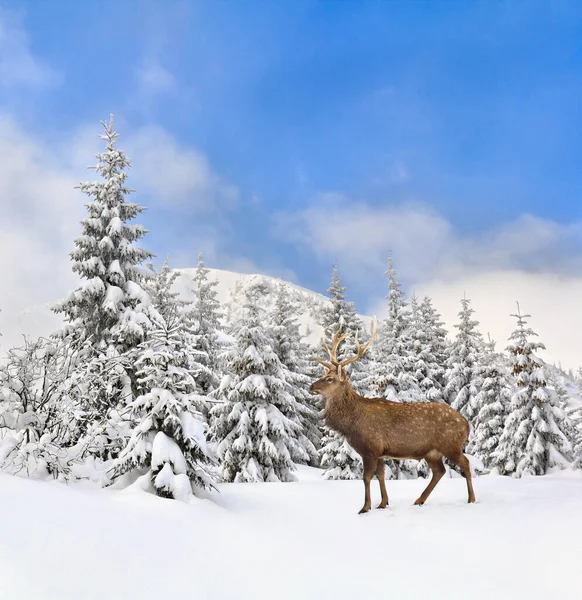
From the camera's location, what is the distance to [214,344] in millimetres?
31375

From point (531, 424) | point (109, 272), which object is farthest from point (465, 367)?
point (109, 272)

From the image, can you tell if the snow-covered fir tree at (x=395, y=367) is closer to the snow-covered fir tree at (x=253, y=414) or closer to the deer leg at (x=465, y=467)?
the snow-covered fir tree at (x=253, y=414)

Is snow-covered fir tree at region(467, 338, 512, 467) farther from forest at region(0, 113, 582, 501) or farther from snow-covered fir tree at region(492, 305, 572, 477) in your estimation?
snow-covered fir tree at region(492, 305, 572, 477)

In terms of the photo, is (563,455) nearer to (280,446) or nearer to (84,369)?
(280,446)

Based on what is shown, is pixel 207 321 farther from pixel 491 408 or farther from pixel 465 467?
pixel 465 467

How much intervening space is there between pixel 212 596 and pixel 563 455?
27.4 metres

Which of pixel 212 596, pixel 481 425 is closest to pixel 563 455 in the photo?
pixel 481 425

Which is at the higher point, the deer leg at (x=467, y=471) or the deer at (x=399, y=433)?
the deer at (x=399, y=433)

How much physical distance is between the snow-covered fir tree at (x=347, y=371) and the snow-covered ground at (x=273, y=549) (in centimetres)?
1048

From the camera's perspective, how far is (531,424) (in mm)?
25609

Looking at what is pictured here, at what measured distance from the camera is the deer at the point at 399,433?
735 centimetres

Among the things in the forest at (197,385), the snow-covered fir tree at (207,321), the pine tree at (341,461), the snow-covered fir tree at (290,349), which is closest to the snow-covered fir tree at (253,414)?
the forest at (197,385)

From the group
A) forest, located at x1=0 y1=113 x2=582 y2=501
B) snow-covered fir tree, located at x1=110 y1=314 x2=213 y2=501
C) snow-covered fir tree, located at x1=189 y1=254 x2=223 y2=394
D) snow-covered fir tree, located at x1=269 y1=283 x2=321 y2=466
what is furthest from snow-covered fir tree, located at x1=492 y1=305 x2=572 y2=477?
snow-covered fir tree, located at x1=110 y1=314 x2=213 y2=501

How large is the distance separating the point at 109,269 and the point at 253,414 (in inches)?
342
